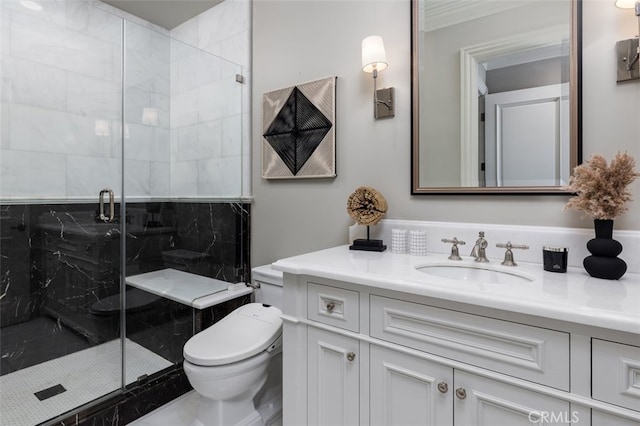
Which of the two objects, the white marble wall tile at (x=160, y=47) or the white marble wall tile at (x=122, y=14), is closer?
the white marble wall tile at (x=122, y=14)

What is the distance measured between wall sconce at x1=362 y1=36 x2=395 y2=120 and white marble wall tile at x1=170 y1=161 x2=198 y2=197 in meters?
1.46

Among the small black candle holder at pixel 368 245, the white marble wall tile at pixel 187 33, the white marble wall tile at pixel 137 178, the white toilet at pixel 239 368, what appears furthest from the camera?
the white marble wall tile at pixel 187 33

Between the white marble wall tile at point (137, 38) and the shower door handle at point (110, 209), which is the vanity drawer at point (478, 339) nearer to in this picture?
the shower door handle at point (110, 209)

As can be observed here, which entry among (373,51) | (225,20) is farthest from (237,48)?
(373,51)

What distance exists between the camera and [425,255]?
55.5 inches

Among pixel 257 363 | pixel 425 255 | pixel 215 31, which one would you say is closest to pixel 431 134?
pixel 425 255

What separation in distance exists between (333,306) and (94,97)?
7.41 feet

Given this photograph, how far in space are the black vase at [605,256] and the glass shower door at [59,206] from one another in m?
2.19

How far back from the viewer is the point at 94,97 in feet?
7.41

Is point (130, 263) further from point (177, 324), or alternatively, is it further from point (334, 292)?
point (334, 292)

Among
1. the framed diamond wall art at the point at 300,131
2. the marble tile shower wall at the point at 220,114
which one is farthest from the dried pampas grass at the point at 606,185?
the marble tile shower wall at the point at 220,114

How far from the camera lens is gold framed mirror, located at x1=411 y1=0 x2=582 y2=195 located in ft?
3.99

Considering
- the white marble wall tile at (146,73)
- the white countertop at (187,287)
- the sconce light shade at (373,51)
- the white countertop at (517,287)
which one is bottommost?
the white countertop at (187,287)

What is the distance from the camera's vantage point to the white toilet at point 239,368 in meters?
1.33
